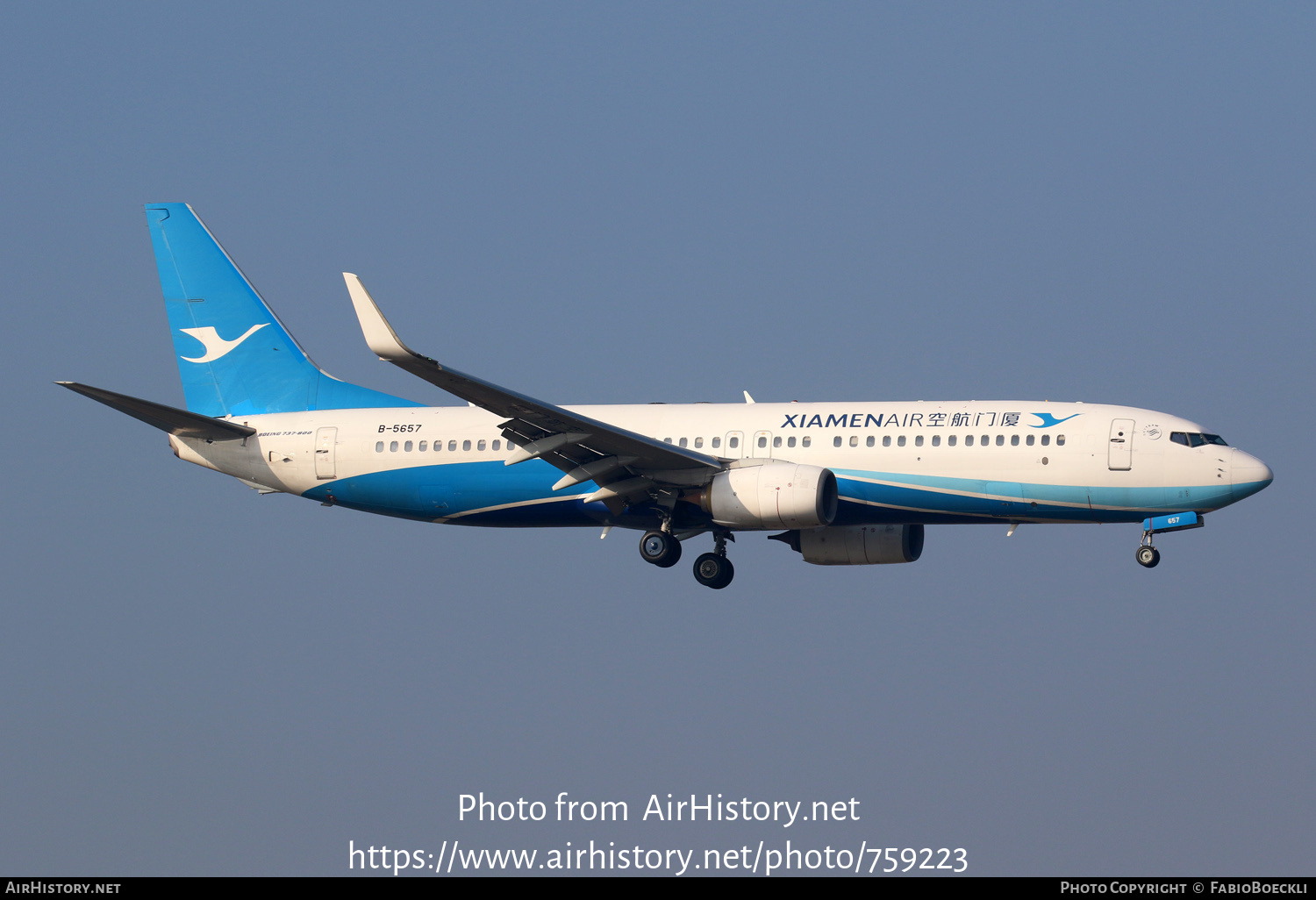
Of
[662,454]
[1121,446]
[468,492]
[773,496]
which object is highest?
[1121,446]

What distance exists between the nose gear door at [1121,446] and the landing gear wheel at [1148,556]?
81.2 inches

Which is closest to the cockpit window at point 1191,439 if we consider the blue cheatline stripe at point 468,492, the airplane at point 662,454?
the airplane at point 662,454

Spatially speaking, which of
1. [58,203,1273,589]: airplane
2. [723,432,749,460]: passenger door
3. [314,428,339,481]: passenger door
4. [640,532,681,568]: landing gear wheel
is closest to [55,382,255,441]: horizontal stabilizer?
[58,203,1273,589]: airplane

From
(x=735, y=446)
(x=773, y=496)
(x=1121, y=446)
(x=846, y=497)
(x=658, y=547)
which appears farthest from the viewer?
(x=658, y=547)

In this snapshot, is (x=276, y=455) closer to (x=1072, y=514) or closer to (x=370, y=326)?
(x=370, y=326)

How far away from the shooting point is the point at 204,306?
47938 mm

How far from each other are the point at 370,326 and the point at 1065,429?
1734 centimetres

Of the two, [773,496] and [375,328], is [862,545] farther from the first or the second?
[375,328]

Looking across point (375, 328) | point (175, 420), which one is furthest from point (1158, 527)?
point (175, 420)

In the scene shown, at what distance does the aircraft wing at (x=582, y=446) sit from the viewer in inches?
1420

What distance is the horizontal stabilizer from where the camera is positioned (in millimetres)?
40188

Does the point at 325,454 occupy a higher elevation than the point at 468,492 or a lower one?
higher

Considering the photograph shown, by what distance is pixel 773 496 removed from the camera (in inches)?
1523

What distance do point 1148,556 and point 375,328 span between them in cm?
1962
